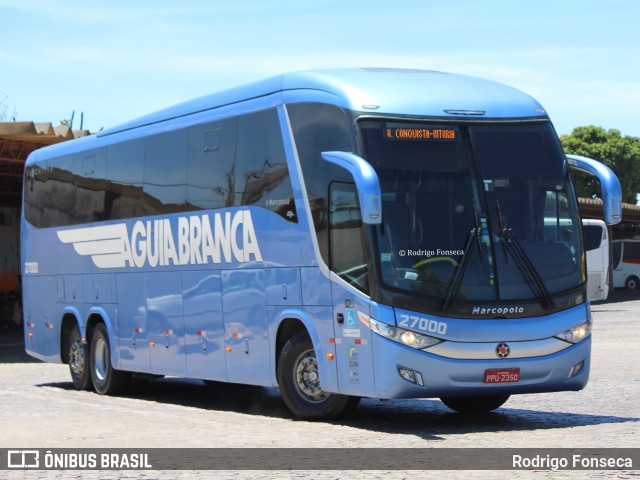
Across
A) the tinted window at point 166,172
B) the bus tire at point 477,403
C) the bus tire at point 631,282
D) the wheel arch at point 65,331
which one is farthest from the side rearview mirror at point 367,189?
the bus tire at point 631,282

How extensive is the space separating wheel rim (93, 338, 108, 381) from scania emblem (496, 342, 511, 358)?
8.51 metres

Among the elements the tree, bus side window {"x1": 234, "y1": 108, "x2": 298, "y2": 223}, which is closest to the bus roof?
bus side window {"x1": 234, "y1": 108, "x2": 298, "y2": 223}

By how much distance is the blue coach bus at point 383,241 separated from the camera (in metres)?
12.2

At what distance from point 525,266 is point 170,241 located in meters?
5.87

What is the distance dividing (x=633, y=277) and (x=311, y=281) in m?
62.1

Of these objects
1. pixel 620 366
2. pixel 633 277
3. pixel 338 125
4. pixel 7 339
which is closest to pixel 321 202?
pixel 338 125

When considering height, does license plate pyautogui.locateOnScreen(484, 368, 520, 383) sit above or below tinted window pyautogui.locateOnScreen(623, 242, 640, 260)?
above

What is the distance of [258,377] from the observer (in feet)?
47.4

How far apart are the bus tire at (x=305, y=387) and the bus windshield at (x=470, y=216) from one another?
1.73 meters

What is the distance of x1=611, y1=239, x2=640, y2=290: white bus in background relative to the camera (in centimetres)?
7138

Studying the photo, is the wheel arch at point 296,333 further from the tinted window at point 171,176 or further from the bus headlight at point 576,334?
the bus headlight at point 576,334

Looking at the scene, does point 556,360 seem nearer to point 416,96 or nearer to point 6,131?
point 416,96

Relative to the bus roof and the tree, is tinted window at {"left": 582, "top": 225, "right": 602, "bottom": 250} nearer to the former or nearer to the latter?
the bus roof

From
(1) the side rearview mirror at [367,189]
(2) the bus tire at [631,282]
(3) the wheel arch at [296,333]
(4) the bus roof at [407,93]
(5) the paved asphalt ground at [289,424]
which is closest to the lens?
(5) the paved asphalt ground at [289,424]
